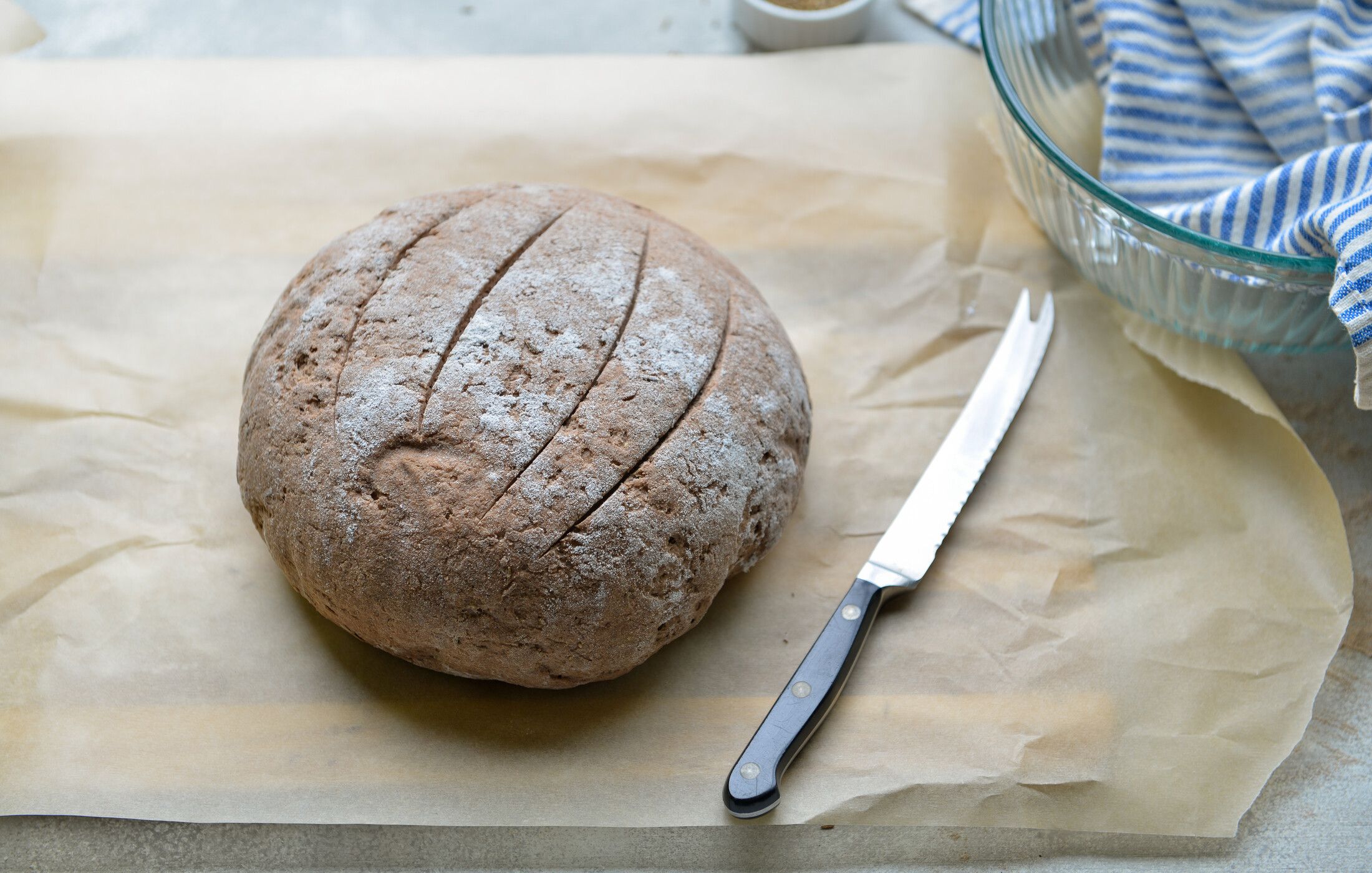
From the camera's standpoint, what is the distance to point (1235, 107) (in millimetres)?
1920

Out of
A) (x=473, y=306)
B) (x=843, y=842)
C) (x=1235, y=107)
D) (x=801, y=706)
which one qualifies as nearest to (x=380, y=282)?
(x=473, y=306)

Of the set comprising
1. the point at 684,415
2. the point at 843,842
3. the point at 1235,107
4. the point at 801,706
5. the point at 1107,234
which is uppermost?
the point at 1235,107

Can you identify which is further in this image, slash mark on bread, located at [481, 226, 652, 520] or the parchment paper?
the parchment paper

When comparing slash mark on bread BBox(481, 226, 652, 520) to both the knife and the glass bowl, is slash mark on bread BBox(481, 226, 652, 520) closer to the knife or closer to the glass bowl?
the knife

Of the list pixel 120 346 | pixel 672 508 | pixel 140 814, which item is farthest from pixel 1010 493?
pixel 120 346

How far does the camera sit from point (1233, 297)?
1752 mm

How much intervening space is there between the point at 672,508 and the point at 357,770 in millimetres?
605

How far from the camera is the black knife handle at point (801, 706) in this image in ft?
4.85

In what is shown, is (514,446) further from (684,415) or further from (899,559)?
(899,559)

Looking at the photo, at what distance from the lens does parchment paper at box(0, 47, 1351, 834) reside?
1.55m

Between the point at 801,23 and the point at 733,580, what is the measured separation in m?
1.29

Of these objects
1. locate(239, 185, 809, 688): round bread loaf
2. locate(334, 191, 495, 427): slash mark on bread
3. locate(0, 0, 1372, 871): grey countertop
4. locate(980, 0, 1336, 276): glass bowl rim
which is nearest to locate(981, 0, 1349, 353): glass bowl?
locate(980, 0, 1336, 276): glass bowl rim

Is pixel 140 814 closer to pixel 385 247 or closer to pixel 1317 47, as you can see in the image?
pixel 385 247

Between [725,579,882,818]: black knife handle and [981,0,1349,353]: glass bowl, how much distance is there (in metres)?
0.74
